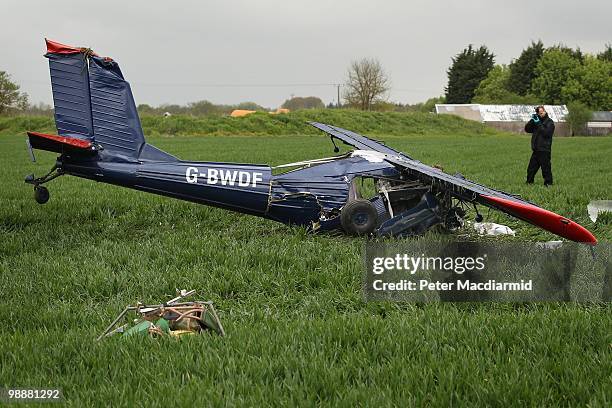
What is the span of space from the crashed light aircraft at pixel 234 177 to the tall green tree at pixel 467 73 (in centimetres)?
11006

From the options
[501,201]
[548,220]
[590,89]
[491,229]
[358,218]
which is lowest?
[491,229]

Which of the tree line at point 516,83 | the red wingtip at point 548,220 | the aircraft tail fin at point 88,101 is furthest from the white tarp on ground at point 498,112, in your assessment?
the red wingtip at point 548,220

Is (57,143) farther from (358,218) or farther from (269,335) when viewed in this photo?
(269,335)

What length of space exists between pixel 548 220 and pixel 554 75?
10528 centimetres

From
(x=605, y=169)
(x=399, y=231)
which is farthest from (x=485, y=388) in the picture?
(x=605, y=169)

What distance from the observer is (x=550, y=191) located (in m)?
13.4

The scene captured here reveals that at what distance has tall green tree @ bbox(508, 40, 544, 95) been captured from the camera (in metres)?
106

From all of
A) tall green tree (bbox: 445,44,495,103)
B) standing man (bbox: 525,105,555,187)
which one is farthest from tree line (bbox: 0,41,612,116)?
standing man (bbox: 525,105,555,187)

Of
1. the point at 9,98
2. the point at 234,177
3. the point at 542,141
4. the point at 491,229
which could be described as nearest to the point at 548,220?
the point at 491,229

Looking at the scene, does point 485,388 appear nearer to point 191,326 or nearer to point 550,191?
point 191,326

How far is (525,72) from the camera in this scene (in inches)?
4173

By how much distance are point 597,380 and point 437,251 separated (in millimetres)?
1589

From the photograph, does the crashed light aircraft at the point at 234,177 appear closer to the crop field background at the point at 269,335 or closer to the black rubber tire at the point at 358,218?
the black rubber tire at the point at 358,218

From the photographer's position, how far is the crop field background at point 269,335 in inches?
134
